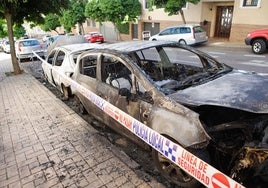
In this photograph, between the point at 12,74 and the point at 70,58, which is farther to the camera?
the point at 12,74

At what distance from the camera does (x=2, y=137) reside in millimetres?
4805

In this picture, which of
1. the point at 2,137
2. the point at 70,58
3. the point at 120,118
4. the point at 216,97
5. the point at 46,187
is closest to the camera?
the point at 216,97

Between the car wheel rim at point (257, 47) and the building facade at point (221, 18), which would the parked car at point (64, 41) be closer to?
the car wheel rim at point (257, 47)

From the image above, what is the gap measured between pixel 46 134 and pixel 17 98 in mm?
3188

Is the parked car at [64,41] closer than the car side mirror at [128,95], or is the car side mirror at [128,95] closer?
the car side mirror at [128,95]

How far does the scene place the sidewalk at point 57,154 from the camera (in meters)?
3.31

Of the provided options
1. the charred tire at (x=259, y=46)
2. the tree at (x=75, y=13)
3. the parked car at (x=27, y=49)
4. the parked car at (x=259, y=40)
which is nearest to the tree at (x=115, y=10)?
the tree at (x=75, y=13)

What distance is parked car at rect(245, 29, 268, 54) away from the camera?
39.2 ft

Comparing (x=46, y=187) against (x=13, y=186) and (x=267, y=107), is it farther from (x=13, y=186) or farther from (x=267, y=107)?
(x=267, y=107)

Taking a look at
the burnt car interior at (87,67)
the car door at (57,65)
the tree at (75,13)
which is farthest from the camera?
the tree at (75,13)

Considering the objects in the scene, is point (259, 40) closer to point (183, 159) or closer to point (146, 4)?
point (183, 159)

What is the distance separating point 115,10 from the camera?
22.5 meters

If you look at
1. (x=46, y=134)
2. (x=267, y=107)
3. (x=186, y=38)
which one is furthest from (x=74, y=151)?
(x=186, y=38)

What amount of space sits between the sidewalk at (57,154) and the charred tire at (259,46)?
422 inches
